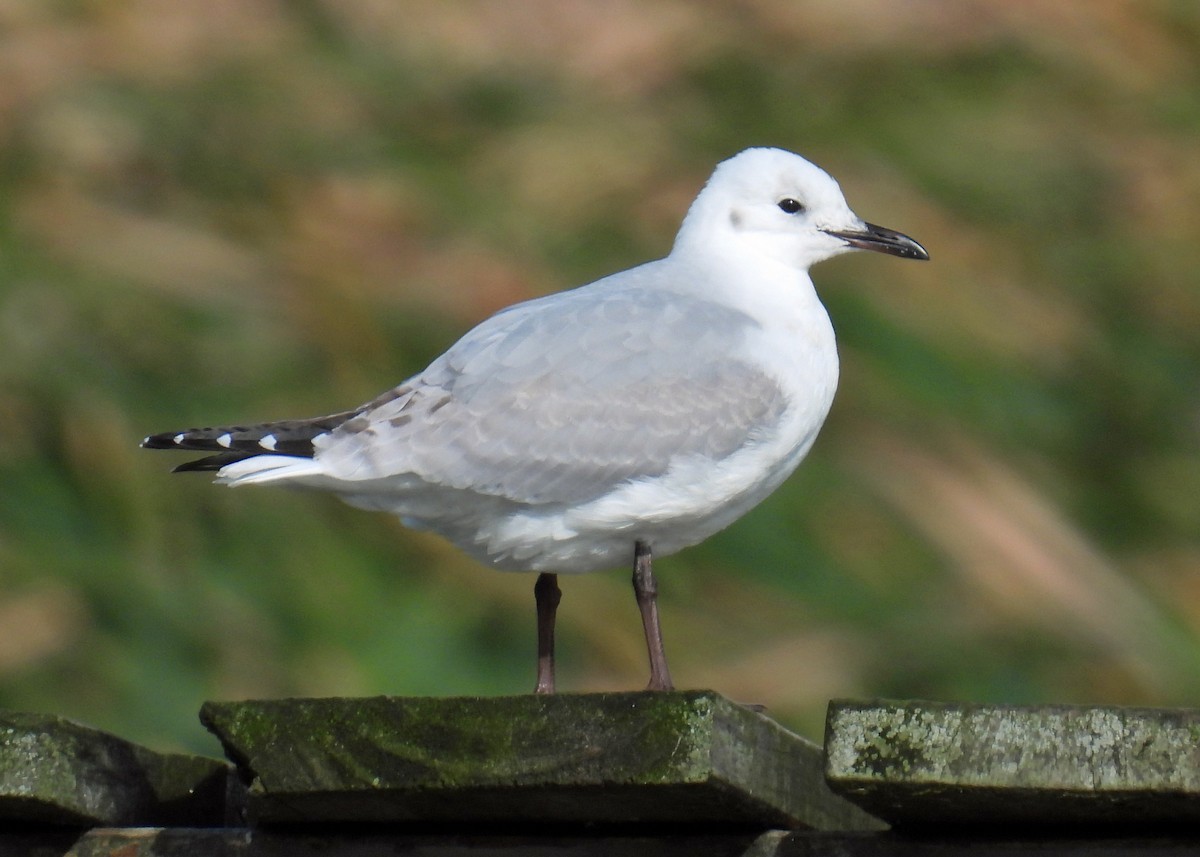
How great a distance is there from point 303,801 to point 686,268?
4.78 feet

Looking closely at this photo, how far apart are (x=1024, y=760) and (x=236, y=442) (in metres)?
1.25

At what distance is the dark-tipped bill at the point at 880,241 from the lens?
337 centimetres

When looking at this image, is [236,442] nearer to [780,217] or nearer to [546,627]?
[546,627]

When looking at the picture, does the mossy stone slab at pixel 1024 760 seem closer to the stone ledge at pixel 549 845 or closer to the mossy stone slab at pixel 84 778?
the stone ledge at pixel 549 845

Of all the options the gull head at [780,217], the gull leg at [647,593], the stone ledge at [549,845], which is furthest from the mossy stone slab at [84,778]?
the gull head at [780,217]

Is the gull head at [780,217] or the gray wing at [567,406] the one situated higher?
the gull head at [780,217]

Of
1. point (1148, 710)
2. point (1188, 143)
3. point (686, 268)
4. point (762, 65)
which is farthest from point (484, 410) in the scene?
point (1188, 143)

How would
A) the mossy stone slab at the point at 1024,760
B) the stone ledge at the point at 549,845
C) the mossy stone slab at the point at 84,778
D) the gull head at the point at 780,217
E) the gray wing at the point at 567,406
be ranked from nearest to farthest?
the mossy stone slab at the point at 1024,760 < the stone ledge at the point at 549,845 < the mossy stone slab at the point at 84,778 < the gray wing at the point at 567,406 < the gull head at the point at 780,217

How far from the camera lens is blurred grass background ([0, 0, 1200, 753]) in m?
4.19

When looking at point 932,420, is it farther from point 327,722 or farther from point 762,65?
point 327,722

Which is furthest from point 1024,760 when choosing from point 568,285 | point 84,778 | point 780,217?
point 568,285

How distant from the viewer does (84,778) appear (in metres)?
2.00

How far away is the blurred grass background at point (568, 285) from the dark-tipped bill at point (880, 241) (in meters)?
1.06

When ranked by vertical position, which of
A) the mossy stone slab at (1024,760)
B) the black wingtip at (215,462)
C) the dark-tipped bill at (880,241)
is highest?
the dark-tipped bill at (880,241)
